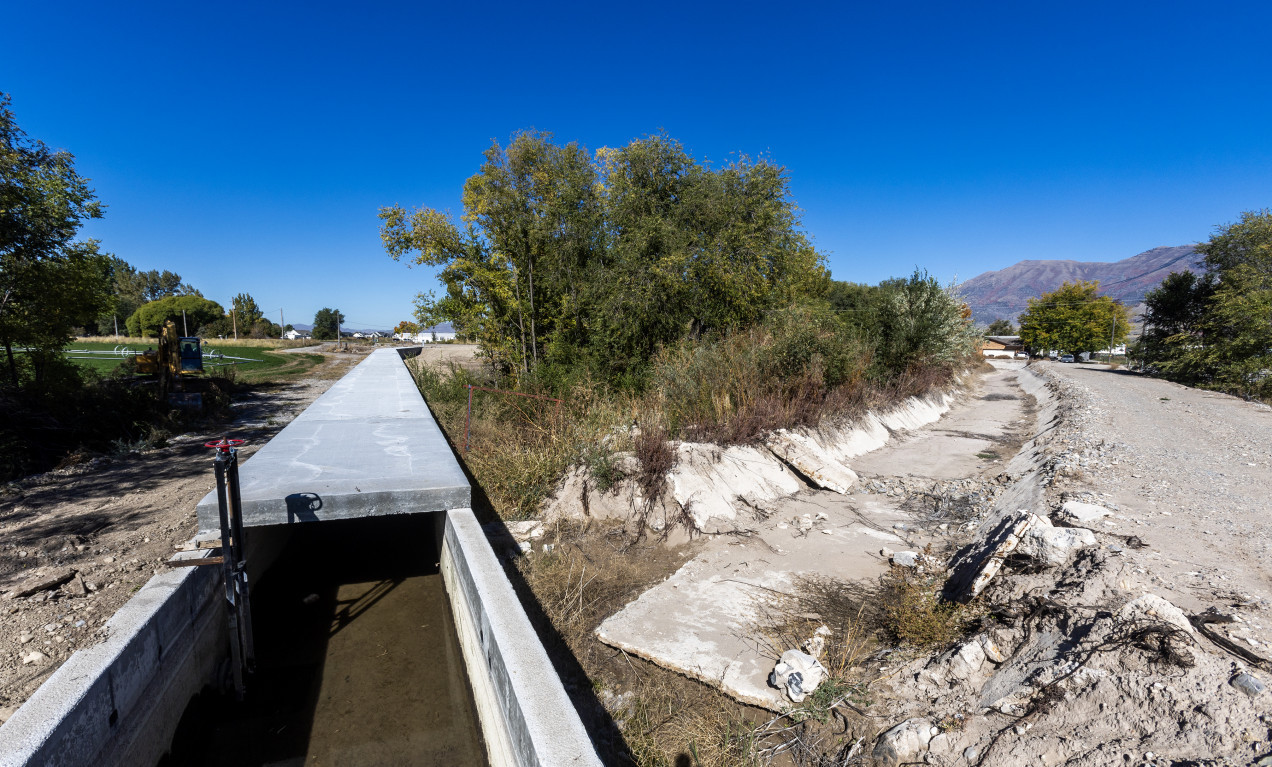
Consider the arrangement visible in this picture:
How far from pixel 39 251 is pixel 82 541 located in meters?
8.54

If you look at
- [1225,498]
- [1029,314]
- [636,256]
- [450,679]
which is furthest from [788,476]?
[1029,314]

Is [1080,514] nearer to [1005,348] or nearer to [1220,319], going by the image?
[1220,319]

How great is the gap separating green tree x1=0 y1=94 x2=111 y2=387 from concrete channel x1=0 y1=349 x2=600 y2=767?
26.9 feet

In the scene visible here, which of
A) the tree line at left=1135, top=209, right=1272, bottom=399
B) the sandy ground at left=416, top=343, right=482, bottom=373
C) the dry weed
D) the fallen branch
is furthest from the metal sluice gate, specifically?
the tree line at left=1135, top=209, right=1272, bottom=399

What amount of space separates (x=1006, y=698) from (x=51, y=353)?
16243mm

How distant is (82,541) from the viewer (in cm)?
557

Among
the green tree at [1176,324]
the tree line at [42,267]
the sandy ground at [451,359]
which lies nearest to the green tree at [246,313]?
the sandy ground at [451,359]

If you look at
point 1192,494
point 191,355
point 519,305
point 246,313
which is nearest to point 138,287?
point 246,313

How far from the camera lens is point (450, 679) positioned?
15.2ft

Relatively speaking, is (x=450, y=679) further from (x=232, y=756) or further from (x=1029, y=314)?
(x=1029, y=314)

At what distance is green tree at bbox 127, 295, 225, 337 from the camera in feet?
197

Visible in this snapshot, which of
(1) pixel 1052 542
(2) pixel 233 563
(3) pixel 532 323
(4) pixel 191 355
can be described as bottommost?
(1) pixel 1052 542

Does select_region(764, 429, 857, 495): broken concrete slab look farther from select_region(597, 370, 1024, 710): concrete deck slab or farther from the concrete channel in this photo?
the concrete channel

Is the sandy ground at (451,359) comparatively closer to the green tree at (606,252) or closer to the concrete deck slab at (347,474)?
the green tree at (606,252)
